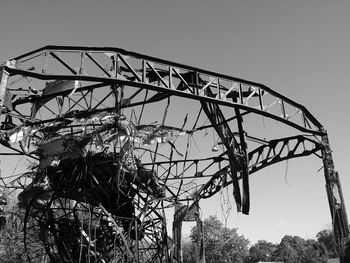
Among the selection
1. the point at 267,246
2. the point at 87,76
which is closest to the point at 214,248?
the point at 267,246

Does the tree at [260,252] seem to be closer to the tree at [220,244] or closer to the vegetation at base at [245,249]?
the vegetation at base at [245,249]

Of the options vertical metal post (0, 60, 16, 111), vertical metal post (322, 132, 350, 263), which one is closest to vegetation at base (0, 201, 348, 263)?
vertical metal post (322, 132, 350, 263)

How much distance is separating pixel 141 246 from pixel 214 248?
65.2 m

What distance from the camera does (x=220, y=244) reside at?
7069cm

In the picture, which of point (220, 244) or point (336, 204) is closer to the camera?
point (336, 204)

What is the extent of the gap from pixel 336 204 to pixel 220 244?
6274cm

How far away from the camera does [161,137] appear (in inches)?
335

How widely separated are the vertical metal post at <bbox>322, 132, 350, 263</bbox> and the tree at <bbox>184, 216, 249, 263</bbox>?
60.2 metres

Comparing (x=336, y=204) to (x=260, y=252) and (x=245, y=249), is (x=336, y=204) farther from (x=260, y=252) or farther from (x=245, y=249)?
(x=260, y=252)

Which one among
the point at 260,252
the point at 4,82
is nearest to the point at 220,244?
the point at 260,252

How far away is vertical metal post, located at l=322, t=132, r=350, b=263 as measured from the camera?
36.6 feet

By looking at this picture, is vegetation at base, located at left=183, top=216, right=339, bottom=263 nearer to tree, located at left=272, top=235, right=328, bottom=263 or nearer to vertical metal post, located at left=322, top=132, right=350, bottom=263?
tree, located at left=272, top=235, right=328, bottom=263

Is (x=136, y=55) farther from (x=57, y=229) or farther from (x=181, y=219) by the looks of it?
(x=181, y=219)

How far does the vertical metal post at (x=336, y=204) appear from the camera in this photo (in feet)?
36.6
